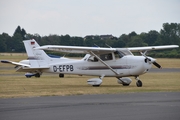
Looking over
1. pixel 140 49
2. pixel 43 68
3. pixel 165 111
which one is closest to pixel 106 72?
pixel 140 49

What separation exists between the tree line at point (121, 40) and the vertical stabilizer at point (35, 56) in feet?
139

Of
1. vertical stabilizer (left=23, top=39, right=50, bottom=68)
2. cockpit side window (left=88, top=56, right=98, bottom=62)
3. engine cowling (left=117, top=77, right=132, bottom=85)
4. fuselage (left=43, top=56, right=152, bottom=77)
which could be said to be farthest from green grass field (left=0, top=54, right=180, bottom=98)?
vertical stabilizer (left=23, top=39, right=50, bottom=68)

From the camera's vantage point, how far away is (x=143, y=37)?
87.7 meters

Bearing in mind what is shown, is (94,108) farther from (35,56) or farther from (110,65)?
(35,56)

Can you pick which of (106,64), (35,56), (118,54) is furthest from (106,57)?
(35,56)

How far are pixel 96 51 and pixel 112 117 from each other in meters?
12.2

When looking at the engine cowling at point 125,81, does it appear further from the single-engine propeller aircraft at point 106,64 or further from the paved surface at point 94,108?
the paved surface at point 94,108

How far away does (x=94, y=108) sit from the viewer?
12609 mm

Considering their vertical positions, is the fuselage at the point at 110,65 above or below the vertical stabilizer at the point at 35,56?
below

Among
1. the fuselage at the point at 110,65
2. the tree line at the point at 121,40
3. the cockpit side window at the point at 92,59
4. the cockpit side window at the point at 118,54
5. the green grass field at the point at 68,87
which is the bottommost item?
the green grass field at the point at 68,87

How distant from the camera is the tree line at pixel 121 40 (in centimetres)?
7456

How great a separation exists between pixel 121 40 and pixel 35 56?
158ft

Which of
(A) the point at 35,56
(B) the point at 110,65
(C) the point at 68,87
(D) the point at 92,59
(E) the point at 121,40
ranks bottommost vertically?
(C) the point at 68,87

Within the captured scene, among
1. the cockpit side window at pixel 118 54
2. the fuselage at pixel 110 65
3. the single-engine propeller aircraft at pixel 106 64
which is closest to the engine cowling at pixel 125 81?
the single-engine propeller aircraft at pixel 106 64
